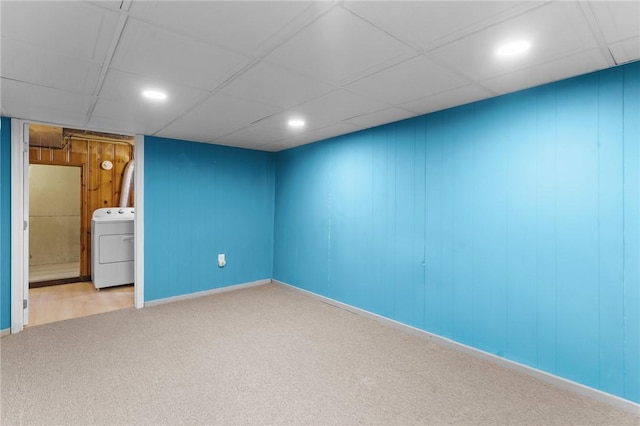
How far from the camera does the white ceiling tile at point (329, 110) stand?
2597mm

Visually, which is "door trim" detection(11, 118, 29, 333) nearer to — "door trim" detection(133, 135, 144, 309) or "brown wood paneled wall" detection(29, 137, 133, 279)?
"door trim" detection(133, 135, 144, 309)

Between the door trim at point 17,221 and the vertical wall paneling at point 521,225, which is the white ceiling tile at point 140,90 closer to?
the door trim at point 17,221

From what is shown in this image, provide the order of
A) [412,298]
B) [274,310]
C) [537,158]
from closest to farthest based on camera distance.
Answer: [537,158] → [412,298] → [274,310]

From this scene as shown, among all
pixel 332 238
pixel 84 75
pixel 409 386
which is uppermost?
pixel 84 75

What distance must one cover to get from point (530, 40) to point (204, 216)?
394cm

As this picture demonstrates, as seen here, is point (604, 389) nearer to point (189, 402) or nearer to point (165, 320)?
point (189, 402)

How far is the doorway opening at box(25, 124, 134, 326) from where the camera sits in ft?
13.8

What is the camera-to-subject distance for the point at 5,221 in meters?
3.09

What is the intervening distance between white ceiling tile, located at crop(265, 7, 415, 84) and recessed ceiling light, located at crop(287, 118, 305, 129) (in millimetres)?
1086

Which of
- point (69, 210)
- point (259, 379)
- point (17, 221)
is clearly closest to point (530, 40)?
point (259, 379)

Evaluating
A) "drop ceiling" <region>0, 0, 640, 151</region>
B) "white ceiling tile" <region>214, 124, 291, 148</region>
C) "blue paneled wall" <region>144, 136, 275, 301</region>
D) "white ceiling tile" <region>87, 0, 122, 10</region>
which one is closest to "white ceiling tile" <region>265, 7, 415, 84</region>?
"drop ceiling" <region>0, 0, 640, 151</region>

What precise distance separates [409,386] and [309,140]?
3.06 metres

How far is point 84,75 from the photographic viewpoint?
209 cm

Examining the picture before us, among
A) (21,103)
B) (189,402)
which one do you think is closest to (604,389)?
(189,402)
